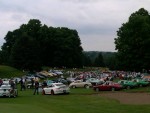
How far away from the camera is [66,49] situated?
140500mm

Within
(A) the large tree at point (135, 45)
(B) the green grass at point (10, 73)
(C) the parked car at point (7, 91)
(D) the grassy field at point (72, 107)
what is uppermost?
(A) the large tree at point (135, 45)

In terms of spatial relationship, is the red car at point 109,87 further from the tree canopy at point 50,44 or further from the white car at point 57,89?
the tree canopy at point 50,44

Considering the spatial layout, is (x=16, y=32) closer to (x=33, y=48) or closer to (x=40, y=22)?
(x=40, y=22)

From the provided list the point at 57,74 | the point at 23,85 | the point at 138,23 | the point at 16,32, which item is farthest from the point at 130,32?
the point at 16,32

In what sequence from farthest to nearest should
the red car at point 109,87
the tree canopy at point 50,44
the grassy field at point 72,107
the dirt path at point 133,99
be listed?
the tree canopy at point 50,44 → the red car at point 109,87 → the dirt path at point 133,99 → the grassy field at point 72,107

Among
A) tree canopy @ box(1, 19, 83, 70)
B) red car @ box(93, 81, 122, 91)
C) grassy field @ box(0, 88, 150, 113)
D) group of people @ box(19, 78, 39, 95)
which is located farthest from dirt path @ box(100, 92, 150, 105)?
tree canopy @ box(1, 19, 83, 70)

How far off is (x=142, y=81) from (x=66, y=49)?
83.3 metres

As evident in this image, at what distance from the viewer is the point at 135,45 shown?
91062 millimetres

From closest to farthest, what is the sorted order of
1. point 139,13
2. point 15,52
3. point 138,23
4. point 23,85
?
point 23,85, point 138,23, point 139,13, point 15,52

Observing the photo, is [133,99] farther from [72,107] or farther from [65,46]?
[65,46]

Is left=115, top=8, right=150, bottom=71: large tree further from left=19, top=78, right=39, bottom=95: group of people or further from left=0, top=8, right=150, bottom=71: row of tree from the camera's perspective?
left=19, top=78, right=39, bottom=95: group of people

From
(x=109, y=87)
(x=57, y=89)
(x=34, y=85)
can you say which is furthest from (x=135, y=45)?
(x=57, y=89)

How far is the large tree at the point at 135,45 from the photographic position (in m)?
89.2

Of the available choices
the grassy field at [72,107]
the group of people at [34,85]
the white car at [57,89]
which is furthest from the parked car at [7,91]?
the grassy field at [72,107]
